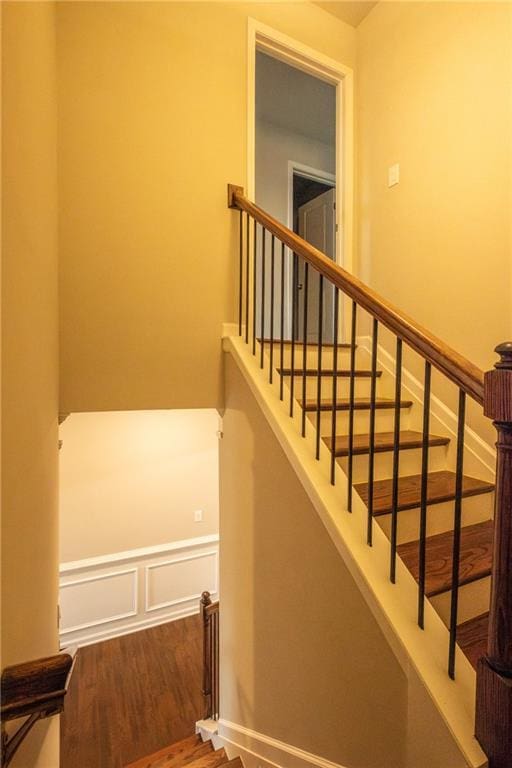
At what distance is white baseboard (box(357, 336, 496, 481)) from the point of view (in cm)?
196

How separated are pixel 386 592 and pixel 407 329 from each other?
0.82 meters

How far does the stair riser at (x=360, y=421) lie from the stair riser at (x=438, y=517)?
524mm

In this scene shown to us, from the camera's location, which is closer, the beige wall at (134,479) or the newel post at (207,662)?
the newel post at (207,662)

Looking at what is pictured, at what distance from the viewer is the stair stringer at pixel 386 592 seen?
0.96m

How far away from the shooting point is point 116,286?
213 centimetres

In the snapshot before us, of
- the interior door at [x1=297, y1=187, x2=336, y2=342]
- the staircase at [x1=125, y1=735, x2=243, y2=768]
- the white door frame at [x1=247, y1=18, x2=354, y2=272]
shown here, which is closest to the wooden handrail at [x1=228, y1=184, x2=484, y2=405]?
the white door frame at [x1=247, y1=18, x2=354, y2=272]

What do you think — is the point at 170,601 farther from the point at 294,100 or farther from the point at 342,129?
the point at 294,100

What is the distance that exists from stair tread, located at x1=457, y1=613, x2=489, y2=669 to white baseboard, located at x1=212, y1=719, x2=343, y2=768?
0.67 metres

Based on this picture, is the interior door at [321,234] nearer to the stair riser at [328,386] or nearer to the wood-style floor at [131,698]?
the stair riser at [328,386]

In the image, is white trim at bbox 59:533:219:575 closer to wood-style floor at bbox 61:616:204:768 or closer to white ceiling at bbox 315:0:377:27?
wood-style floor at bbox 61:616:204:768

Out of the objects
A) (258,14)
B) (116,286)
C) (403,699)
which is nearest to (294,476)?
(403,699)

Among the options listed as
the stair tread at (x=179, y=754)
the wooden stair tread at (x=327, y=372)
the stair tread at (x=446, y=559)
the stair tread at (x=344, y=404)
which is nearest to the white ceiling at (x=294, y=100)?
the wooden stair tread at (x=327, y=372)

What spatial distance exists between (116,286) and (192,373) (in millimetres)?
663

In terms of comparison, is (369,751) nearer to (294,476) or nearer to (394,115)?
(294,476)
